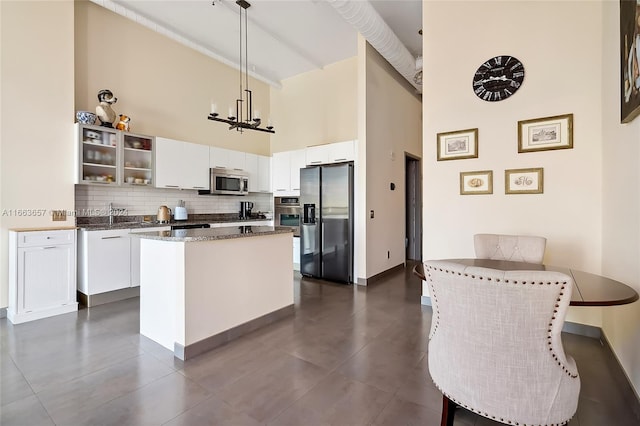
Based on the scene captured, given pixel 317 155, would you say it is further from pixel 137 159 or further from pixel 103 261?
pixel 103 261

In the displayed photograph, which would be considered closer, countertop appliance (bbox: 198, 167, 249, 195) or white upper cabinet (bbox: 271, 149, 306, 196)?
countertop appliance (bbox: 198, 167, 249, 195)

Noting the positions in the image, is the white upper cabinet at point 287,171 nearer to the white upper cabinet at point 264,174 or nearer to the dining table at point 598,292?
the white upper cabinet at point 264,174

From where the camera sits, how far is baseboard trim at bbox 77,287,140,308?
137 inches

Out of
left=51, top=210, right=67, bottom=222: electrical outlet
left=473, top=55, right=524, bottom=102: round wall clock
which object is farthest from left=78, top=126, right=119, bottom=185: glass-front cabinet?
left=473, top=55, right=524, bottom=102: round wall clock

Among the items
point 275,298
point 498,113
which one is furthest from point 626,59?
point 275,298

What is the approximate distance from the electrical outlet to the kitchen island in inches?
63.7

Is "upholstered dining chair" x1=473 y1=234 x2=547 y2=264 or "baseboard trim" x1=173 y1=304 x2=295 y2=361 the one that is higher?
"upholstered dining chair" x1=473 y1=234 x2=547 y2=264

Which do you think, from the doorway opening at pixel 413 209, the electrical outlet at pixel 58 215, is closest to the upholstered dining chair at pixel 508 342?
the electrical outlet at pixel 58 215

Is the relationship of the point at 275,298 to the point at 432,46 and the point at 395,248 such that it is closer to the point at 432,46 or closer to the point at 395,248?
the point at 395,248

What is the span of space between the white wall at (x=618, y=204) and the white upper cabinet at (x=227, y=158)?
4908 mm

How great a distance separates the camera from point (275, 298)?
10.2ft

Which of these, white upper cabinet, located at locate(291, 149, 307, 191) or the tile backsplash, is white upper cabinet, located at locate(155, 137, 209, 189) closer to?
the tile backsplash

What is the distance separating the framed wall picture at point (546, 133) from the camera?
2.70 meters

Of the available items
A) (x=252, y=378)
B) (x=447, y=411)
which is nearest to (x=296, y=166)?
(x=252, y=378)
